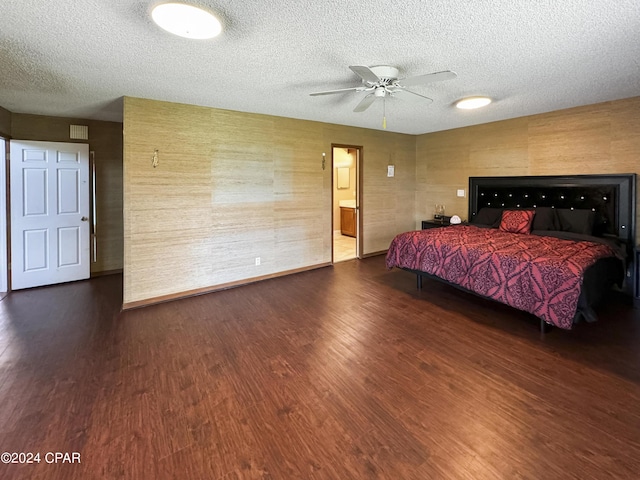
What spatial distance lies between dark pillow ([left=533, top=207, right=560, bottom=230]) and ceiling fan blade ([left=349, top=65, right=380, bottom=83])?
126 inches

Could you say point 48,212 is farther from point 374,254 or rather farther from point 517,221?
point 517,221

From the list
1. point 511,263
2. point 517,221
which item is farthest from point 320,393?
point 517,221

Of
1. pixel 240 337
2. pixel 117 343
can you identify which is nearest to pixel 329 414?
pixel 240 337

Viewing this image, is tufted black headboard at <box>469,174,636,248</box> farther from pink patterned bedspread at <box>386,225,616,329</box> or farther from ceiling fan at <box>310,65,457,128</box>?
ceiling fan at <box>310,65,457,128</box>

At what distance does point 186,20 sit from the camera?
1.98 m

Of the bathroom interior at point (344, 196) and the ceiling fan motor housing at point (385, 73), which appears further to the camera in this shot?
the bathroom interior at point (344, 196)

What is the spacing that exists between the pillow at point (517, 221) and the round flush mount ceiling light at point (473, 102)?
5.27 ft

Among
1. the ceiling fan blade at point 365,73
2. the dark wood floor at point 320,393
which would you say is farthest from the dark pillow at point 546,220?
the ceiling fan blade at point 365,73

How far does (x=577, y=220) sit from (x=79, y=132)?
23.2 feet

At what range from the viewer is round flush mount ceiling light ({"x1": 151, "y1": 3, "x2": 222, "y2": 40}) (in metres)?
1.88

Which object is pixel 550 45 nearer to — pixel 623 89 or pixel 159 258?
pixel 623 89

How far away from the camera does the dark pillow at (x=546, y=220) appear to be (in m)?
4.32

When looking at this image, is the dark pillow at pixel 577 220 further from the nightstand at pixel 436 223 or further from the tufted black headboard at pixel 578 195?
the nightstand at pixel 436 223

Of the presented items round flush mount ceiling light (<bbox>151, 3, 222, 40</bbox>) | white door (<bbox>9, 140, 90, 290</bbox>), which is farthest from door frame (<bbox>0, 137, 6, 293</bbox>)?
round flush mount ceiling light (<bbox>151, 3, 222, 40</bbox>)
